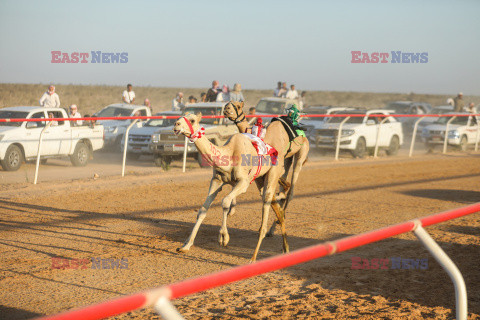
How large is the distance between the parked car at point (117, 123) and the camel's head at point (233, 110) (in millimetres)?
16228

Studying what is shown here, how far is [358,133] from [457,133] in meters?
7.03

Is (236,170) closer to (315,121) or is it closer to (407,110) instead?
(315,121)

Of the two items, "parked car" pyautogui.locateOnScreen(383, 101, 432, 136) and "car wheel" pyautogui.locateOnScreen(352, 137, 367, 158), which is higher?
"parked car" pyautogui.locateOnScreen(383, 101, 432, 136)

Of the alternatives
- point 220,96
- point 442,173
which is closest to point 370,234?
point 442,173

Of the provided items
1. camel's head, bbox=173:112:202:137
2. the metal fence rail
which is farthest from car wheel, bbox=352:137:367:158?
the metal fence rail

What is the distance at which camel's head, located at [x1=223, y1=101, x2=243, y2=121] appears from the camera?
28.1 feet

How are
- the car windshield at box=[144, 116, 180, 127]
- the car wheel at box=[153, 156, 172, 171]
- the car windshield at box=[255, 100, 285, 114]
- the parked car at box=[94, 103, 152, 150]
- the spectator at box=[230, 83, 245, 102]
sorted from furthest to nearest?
the car windshield at box=[255, 100, 285, 114]
the parked car at box=[94, 103, 152, 150]
the car windshield at box=[144, 116, 180, 127]
the spectator at box=[230, 83, 245, 102]
the car wheel at box=[153, 156, 172, 171]

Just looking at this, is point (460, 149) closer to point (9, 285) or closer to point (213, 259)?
point (213, 259)

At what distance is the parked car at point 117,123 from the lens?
24.7 metres

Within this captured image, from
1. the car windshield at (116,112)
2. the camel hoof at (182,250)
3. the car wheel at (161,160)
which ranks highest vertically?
the car windshield at (116,112)

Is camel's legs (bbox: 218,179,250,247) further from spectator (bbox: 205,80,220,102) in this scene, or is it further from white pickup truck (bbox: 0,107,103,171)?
spectator (bbox: 205,80,220,102)

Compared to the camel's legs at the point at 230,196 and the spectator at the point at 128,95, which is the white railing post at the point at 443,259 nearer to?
the camel's legs at the point at 230,196

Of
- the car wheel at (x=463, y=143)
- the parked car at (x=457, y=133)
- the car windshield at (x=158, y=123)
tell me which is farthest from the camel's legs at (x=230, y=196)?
the car wheel at (x=463, y=143)

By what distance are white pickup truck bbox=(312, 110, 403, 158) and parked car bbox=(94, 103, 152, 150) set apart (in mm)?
6933
